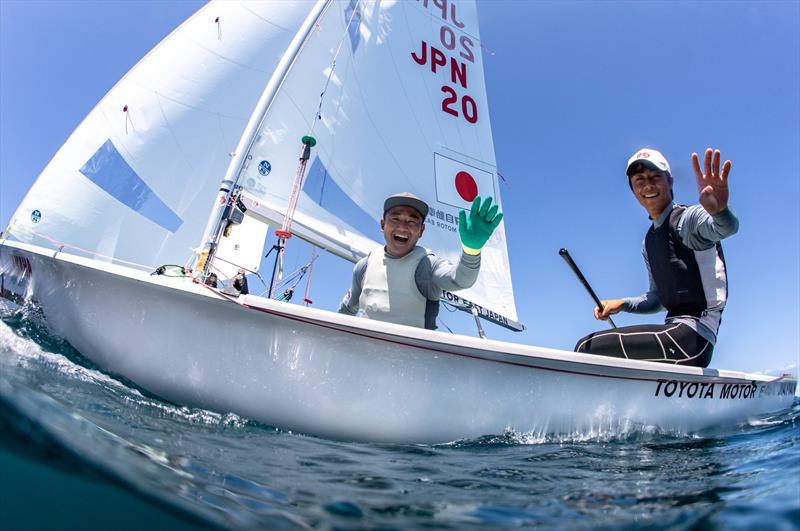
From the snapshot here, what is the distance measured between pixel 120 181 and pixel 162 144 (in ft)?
2.01

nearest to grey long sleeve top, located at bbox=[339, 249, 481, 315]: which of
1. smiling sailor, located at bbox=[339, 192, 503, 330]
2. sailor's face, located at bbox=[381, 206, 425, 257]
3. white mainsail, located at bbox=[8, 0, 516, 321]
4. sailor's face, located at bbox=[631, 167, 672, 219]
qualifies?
smiling sailor, located at bbox=[339, 192, 503, 330]

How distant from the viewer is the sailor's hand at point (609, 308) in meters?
3.41

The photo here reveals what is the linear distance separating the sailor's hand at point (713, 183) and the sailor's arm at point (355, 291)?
2.07 m

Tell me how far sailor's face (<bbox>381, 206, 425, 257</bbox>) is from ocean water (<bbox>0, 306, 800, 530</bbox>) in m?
1.26

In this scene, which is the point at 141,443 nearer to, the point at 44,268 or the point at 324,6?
the point at 44,268

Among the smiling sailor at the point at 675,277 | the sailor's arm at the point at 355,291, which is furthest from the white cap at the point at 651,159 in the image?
the sailor's arm at the point at 355,291

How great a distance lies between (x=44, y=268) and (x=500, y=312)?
4483mm

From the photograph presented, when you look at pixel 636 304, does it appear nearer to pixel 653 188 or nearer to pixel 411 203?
pixel 653 188

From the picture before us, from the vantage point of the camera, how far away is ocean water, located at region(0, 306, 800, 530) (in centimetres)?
81

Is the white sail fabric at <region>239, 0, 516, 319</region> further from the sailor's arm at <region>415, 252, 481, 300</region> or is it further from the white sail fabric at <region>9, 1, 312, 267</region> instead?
the sailor's arm at <region>415, 252, 481, 300</region>

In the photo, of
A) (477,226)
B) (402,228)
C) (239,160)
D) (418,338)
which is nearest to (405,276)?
(402,228)

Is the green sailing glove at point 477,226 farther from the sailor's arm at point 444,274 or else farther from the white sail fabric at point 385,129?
the white sail fabric at point 385,129

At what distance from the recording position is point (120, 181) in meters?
4.00

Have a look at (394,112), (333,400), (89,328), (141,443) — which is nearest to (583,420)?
(333,400)
